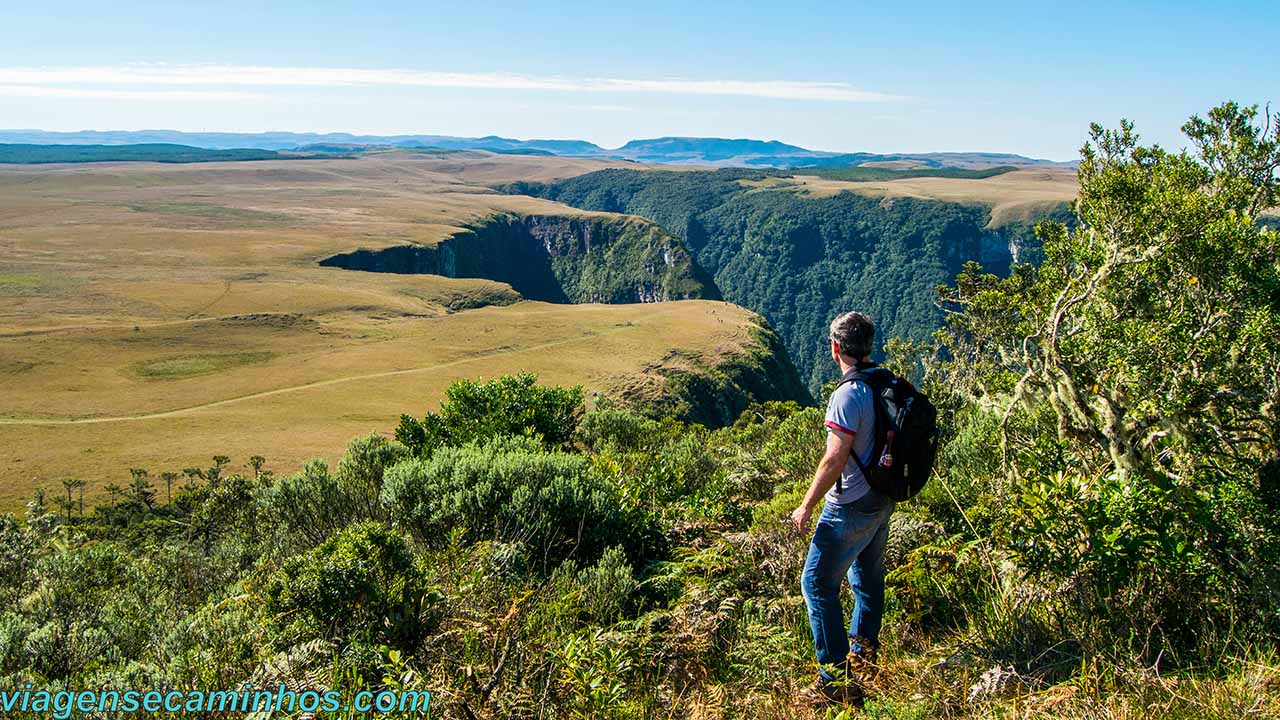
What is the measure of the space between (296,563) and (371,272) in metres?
145

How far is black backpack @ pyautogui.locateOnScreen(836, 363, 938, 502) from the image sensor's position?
454 cm

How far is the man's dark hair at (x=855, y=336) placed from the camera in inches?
187

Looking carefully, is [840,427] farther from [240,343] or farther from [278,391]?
[240,343]

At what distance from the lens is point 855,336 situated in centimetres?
474

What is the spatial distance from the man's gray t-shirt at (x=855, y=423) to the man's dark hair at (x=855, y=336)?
204 mm

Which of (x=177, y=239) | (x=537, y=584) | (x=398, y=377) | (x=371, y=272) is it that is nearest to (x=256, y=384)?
(x=398, y=377)

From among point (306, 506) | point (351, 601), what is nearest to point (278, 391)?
point (306, 506)

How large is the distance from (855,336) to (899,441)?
2.18ft

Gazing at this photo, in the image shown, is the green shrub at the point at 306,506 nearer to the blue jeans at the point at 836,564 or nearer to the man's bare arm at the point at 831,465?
the blue jeans at the point at 836,564

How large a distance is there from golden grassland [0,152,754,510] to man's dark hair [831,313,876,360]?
53.8 metres

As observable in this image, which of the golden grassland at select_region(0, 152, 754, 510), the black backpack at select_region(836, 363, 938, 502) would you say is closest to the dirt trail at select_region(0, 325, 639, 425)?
the golden grassland at select_region(0, 152, 754, 510)

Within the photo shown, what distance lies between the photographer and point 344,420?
64.7 metres

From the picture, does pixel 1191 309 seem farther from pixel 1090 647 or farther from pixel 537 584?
pixel 537 584

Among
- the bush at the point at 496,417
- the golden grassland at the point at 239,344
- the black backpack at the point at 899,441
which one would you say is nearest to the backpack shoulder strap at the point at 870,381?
the black backpack at the point at 899,441
